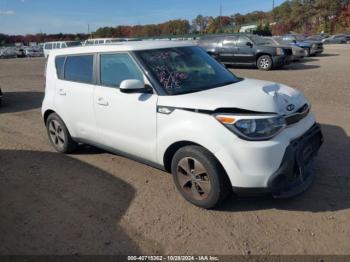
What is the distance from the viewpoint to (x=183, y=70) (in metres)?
4.40

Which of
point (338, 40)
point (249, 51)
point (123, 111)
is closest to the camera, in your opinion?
point (123, 111)

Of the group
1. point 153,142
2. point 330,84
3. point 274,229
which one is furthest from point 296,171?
point 330,84

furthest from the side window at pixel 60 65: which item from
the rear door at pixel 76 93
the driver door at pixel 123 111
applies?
the driver door at pixel 123 111

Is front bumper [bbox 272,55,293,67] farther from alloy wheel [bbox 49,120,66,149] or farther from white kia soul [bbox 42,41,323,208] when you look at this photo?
alloy wheel [bbox 49,120,66,149]

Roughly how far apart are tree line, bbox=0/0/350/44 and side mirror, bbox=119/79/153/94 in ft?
188

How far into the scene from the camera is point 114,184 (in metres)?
4.60

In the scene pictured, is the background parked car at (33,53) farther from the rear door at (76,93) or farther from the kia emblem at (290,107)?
the kia emblem at (290,107)

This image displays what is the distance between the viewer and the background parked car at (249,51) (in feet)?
53.8

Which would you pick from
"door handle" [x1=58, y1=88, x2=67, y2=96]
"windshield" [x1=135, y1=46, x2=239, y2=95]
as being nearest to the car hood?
"windshield" [x1=135, y1=46, x2=239, y2=95]

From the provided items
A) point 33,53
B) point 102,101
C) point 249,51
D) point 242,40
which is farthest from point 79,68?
point 33,53

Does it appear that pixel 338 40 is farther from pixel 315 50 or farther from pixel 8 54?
pixel 8 54

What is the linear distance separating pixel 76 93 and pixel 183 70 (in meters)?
1.70

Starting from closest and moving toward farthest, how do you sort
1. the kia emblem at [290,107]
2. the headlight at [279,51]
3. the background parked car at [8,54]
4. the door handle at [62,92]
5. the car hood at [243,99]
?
the car hood at [243,99] < the kia emblem at [290,107] < the door handle at [62,92] < the headlight at [279,51] < the background parked car at [8,54]

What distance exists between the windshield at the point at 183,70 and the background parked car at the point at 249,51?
12.1 m
